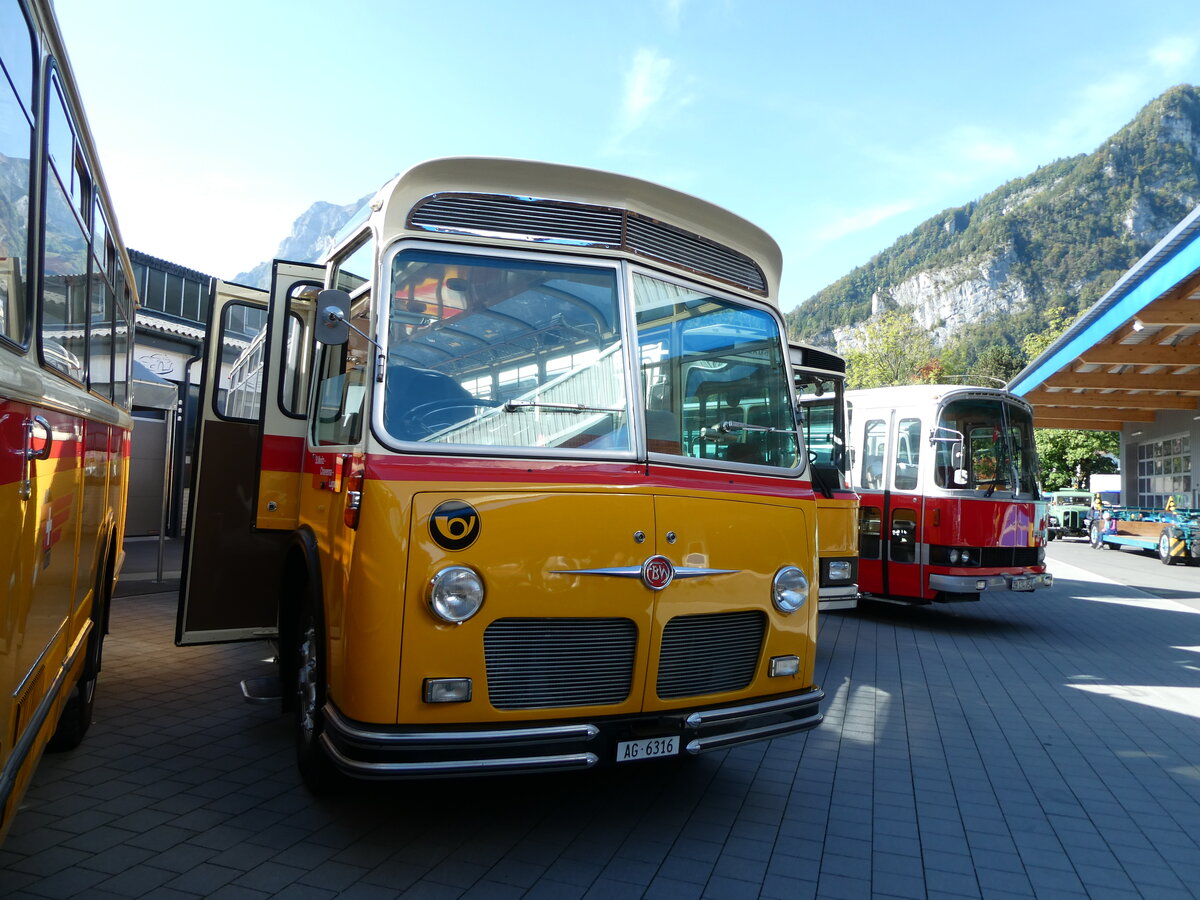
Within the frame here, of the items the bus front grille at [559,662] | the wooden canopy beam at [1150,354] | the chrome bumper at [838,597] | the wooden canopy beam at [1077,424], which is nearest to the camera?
the bus front grille at [559,662]

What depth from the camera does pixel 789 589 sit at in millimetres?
4523

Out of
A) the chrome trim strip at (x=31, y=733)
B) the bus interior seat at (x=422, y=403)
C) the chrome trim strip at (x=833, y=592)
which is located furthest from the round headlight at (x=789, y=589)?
the chrome trim strip at (x=833, y=592)

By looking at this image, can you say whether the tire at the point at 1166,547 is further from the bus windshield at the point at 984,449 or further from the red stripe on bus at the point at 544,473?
the red stripe on bus at the point at 544,473

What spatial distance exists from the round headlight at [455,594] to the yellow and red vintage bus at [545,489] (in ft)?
0.04

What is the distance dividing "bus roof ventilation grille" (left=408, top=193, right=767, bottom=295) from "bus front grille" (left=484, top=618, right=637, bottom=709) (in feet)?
5.79

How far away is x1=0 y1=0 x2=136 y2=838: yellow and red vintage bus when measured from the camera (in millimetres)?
2473

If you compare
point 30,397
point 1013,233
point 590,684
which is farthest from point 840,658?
point 1013,233

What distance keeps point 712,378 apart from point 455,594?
1800 millimetres

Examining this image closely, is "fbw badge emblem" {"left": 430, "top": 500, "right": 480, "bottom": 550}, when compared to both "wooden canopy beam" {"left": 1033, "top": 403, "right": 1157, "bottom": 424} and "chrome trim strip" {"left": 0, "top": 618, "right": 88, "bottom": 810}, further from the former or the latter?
"wooden canopy beam" {"left": 1033, "top": 403, "right": 1157, "bottom": 424}

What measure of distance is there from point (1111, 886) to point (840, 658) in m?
5.13

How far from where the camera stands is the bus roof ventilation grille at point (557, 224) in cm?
417

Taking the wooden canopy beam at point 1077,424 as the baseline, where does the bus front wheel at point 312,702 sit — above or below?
below

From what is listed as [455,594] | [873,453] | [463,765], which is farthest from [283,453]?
[873,453]

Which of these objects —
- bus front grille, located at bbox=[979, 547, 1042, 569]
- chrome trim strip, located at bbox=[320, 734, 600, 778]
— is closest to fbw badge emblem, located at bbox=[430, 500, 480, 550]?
chrome trim strip, located at bbox=[320, 734, 600, 778]
